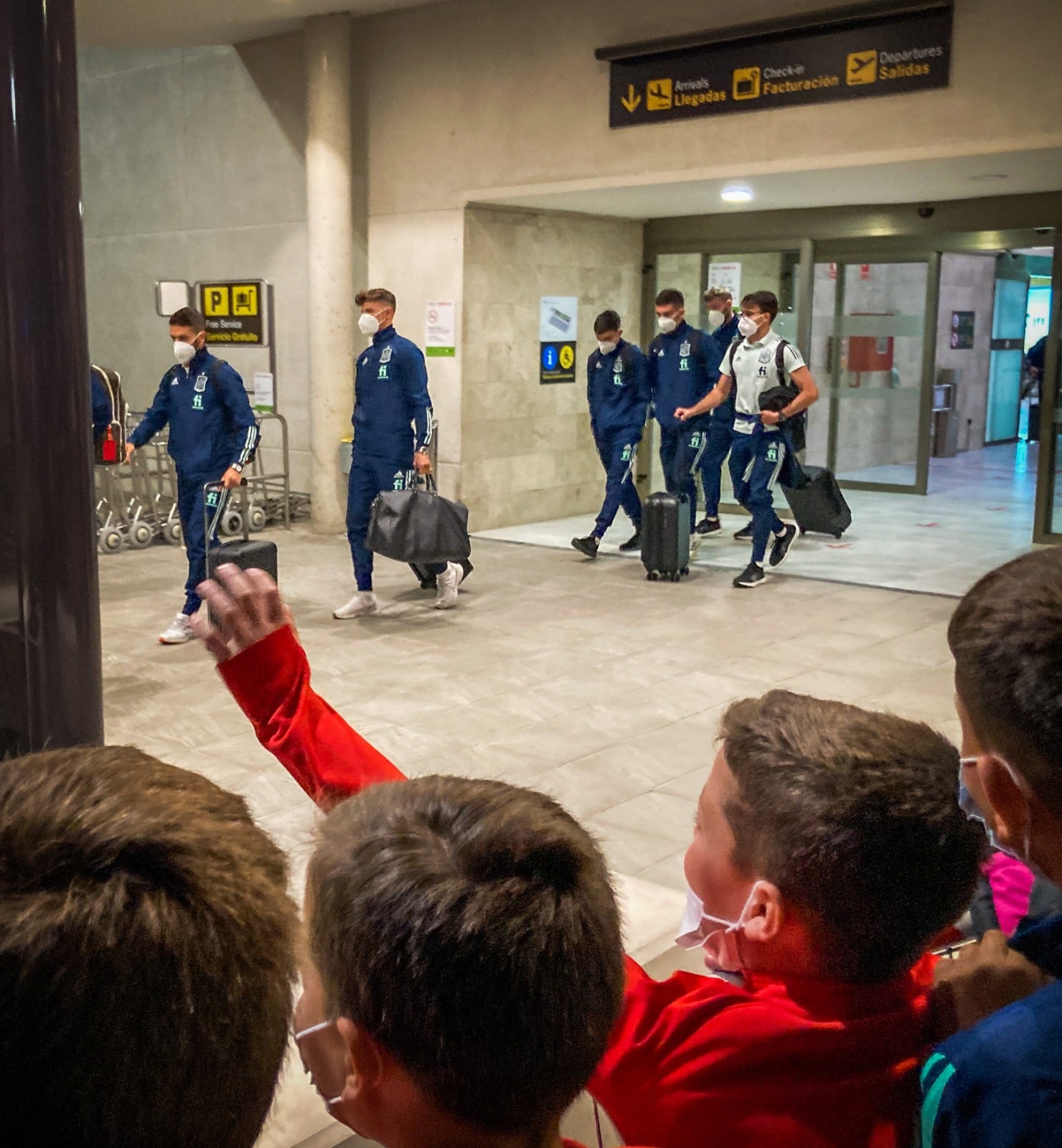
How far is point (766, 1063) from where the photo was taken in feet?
4.41

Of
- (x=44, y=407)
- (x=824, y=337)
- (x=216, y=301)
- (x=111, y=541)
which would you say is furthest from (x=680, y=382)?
(x=44, y=407)

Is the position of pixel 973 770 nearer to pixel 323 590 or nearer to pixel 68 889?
pixel 68 889

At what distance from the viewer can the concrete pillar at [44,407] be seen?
7.80 ft

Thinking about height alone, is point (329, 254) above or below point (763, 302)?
above

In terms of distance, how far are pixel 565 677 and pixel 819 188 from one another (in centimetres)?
508

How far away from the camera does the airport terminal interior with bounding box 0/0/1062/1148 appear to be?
5.09 meters

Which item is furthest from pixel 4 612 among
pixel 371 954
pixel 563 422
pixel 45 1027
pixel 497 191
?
pixel 563 422

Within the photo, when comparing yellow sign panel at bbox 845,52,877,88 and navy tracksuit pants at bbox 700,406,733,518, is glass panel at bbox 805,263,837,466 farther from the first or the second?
yellow sign panel at bbox 845,52,877,88

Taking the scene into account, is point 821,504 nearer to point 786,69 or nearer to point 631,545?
point 631,545

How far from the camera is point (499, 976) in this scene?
99 centimetres

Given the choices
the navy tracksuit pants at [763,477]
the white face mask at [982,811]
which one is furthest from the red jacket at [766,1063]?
the navy tracksuit pants at [763,477]

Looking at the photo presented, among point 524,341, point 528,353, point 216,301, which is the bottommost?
point 528,353

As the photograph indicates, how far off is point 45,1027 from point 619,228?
37.7 ft

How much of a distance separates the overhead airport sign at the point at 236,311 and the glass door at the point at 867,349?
5.03 meters
